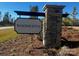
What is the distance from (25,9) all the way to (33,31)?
739 millimetres

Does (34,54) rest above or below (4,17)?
below

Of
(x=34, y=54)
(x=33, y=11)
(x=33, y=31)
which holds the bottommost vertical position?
(x=34, y=54)

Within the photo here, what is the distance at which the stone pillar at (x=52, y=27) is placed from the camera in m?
9.01

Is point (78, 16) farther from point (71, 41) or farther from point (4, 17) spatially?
point (4, 17)

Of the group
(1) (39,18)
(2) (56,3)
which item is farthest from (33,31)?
(2) (56,3)

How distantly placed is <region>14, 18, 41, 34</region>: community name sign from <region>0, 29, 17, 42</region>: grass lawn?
0.52 feet

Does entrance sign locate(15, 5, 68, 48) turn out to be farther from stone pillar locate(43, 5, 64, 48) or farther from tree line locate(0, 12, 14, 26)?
tree line locate(0, 12, 14, 26)

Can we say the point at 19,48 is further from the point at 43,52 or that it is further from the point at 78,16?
the point at 78,16

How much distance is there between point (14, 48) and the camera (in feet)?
29.5

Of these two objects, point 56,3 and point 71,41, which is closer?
point 56,3

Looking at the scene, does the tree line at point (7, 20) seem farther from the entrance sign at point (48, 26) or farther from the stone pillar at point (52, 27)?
the stone pillar at point (52, 27)

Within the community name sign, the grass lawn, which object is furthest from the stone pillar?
the grass lawn

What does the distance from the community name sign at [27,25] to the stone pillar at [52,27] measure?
0.25 meters

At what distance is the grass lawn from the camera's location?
9.01 meters
